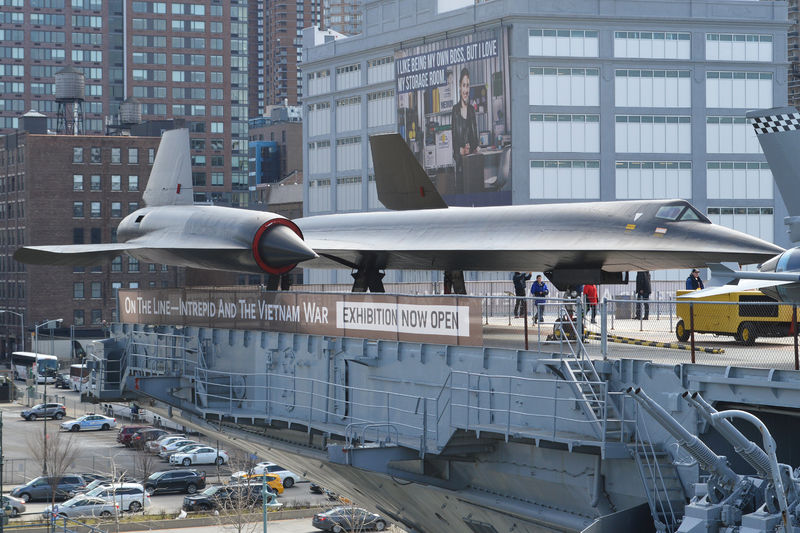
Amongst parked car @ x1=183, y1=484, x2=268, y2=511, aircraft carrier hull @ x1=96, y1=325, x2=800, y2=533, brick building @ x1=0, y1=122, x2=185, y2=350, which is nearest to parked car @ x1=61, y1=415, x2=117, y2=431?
parked car @ x1=183, y1=484, x2=268, y2=511

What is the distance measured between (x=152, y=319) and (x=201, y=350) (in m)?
4.01

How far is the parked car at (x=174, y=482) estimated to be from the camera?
2392 inches

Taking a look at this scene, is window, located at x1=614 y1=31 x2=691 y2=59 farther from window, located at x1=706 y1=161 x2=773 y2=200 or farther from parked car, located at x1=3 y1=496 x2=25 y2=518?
parked car, located at x1=3 y1=496 x2=25 y2=518

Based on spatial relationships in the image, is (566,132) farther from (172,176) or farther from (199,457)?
(172,176)

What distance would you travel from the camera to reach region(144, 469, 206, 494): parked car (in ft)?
199

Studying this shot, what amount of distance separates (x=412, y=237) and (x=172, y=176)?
36.9ft

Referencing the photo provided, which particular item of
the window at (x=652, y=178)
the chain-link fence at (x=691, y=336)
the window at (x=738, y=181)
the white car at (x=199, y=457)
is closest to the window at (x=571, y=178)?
the window at (x=652, y=178)

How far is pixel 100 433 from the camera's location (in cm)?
7919

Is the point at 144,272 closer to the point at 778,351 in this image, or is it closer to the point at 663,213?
the point at 663,213

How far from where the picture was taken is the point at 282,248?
30000 millimetres

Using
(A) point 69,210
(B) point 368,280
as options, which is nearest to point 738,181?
(B) point 368,280

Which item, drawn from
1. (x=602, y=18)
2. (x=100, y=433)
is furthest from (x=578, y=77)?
(x=100, y=433)

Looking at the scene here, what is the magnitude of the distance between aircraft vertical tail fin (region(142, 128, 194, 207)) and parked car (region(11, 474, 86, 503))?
80.5ft

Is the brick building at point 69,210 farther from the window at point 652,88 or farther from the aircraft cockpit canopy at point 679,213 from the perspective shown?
the aircraft cockpit canopy at point 679,213
